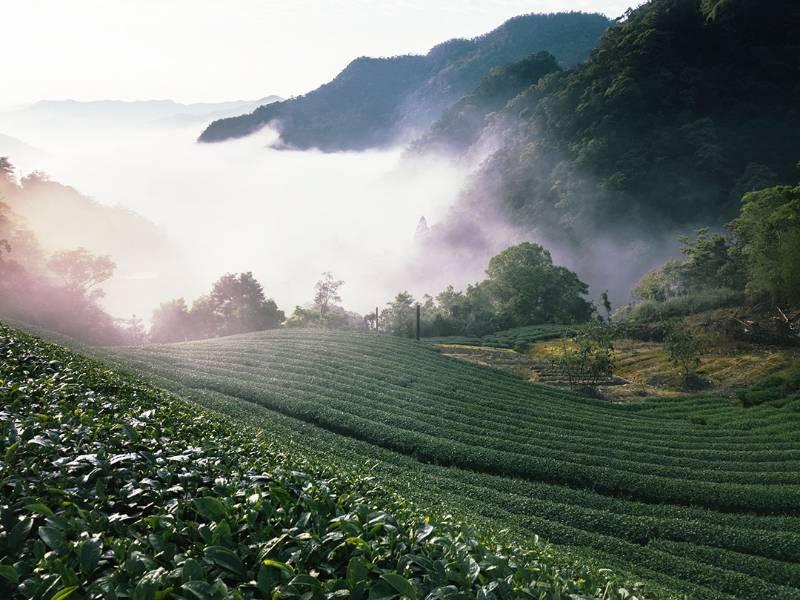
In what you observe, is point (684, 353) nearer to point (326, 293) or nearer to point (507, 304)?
point (507, 304)

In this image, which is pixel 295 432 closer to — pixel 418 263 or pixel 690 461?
pixel 690 461

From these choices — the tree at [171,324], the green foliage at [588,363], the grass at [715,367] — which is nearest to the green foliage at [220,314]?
the tree at [171,324]

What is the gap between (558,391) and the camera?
26188mm

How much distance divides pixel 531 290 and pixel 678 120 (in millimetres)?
50816

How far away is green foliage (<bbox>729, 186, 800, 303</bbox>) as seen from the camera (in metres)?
30.7

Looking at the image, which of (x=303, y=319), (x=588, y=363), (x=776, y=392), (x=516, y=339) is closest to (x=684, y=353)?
(x=588, y=363)

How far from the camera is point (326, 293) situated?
7719cm

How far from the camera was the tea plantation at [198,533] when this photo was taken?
2709mm

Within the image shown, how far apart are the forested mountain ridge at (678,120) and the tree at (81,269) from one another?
72899 mm

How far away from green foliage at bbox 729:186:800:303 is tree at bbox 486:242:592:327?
21300mm

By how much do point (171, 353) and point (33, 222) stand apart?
149 feet

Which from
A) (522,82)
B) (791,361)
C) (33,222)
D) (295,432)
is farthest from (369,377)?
(522,82)

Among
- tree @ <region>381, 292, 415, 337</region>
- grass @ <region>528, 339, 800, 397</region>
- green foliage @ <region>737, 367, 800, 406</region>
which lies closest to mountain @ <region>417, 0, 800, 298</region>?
tree @ <region>381, 292, 415, 337</region>

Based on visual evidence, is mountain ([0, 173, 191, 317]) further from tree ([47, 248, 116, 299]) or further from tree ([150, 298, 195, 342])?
tree ([150, 298, 195, 342])
